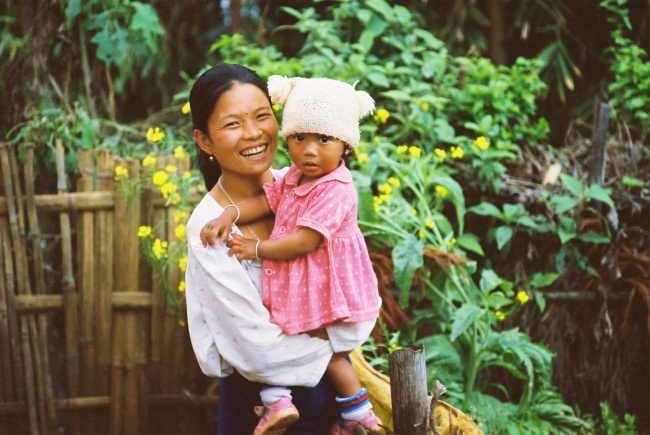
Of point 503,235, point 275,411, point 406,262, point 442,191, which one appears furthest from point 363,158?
point 275,411

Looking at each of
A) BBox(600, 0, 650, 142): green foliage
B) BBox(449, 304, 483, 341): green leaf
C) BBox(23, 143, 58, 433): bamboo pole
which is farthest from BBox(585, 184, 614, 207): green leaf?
BBox(23, 143, 58, 433): bamboo pole

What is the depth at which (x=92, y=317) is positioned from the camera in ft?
11.2

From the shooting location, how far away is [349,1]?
4.70 meters

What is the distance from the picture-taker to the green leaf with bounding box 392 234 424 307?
312cm

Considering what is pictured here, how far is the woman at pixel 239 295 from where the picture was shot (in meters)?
2.04

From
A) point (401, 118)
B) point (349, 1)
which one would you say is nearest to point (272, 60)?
point (349, 1)

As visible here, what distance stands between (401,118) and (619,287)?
4.96 feet

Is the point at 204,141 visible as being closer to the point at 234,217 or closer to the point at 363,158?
the point at 234,217

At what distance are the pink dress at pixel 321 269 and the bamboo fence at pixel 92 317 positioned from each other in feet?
4.62

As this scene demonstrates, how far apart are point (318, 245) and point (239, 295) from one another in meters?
0.27

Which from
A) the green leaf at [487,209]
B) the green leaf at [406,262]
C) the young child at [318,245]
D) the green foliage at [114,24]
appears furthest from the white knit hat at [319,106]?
the green foliage at [114,24]

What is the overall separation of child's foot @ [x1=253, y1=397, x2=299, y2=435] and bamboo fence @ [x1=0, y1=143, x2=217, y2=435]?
146cm

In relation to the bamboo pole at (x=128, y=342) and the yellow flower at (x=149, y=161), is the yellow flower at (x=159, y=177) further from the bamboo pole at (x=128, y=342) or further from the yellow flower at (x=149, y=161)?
the bamboo pole at (x=128, y=342)

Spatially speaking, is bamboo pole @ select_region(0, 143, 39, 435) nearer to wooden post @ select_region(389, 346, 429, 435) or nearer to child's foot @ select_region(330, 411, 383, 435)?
child's foot @ select_region(330, 411, 383, 435)
